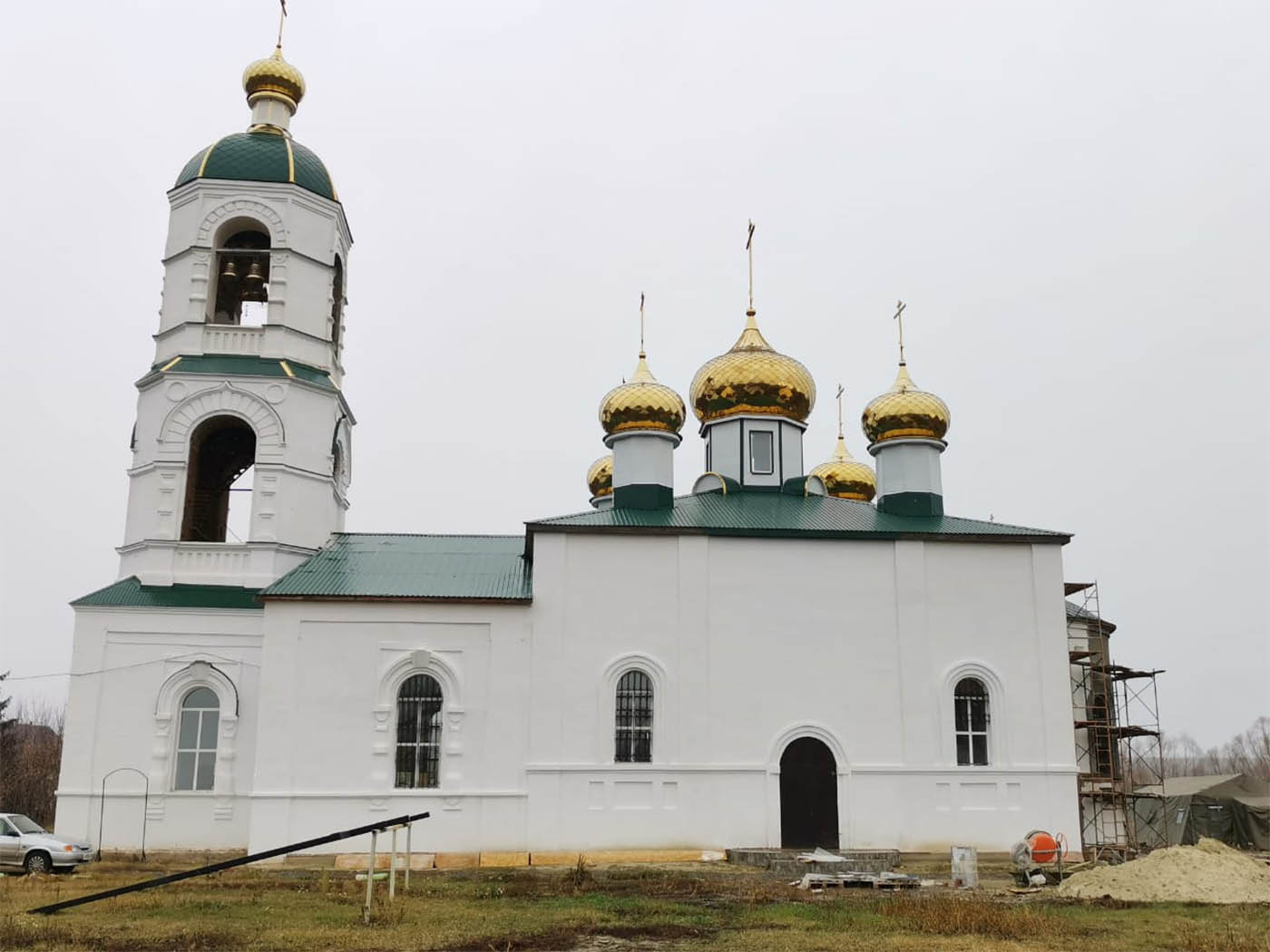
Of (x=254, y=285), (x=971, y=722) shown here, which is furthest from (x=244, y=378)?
(x=971, y=722)

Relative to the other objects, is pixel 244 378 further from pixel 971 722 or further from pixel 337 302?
pixel 971 722

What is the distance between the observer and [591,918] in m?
11.3

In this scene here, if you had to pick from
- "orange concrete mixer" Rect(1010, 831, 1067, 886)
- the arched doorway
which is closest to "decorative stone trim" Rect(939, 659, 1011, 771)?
"orange concrete mixer" Rect(1010, 831, 1067, 886)

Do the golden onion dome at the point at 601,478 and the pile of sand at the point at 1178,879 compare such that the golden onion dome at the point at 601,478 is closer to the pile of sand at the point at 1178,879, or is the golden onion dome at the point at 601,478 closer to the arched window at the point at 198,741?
the arched window at the point at 198,741

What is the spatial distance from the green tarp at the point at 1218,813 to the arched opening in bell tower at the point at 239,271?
20918mm

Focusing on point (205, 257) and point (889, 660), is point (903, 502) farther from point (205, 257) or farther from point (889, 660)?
point (205, 257)

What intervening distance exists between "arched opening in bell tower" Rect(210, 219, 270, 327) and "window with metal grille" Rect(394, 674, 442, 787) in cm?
721

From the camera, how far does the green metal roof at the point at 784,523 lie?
1903 cm

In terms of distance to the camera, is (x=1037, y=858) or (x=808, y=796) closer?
(x=1037, y=858)

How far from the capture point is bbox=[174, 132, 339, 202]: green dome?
67.9ft

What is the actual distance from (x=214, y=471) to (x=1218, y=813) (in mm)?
22364

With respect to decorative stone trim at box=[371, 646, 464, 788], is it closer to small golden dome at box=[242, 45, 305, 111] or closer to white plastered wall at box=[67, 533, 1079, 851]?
white plastered wall at box=[67, 533, 1079, 851]

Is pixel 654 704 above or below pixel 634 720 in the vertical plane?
above

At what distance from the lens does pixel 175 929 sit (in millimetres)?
10344
